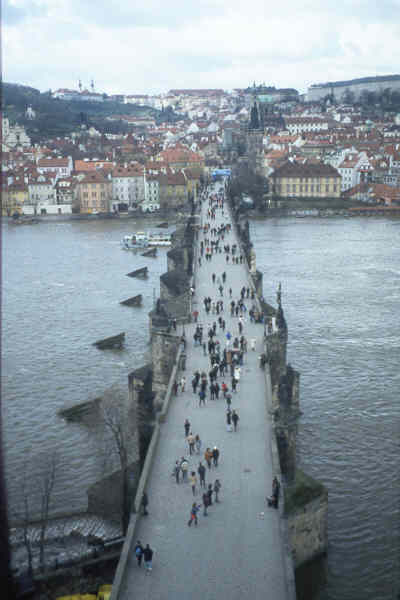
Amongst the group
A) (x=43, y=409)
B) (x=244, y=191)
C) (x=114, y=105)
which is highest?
(x=114, y=105)

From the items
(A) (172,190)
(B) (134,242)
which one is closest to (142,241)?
(B) (134,242)

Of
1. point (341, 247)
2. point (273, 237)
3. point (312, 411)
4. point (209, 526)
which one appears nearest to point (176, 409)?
point (209, 526)

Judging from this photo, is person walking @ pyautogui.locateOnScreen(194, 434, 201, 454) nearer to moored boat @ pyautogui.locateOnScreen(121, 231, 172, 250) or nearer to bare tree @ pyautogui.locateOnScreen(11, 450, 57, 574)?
bare tree @ pyautogui.locateOnScreen(11, 450, 57, 574)

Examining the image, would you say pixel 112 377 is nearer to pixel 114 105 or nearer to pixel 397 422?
pixel 397 422

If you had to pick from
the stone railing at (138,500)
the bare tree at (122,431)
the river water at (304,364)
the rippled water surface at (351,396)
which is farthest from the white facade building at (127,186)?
the stone railing at (138,500)

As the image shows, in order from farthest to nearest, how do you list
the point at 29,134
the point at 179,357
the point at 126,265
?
the point at 29,134
the point at 126,265
the point at 179,357

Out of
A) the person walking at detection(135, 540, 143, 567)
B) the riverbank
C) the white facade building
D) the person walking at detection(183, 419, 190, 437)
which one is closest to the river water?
the person walking at detection(183, 419, 190, 437)

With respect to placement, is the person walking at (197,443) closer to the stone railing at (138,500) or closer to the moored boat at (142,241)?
the stone railing at (138,500)
